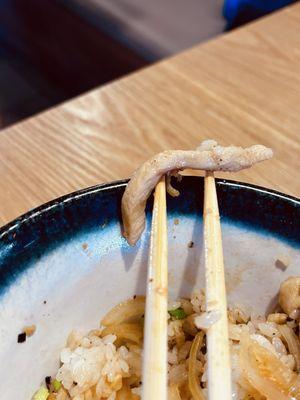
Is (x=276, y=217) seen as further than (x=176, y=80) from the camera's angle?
No

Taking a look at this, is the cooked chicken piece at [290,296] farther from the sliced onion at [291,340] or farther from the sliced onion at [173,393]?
the sliced onion at [173,393]

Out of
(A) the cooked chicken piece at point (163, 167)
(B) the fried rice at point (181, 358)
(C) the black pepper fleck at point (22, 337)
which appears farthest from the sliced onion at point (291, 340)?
(C) the black pepper fleck at point (22, 337)

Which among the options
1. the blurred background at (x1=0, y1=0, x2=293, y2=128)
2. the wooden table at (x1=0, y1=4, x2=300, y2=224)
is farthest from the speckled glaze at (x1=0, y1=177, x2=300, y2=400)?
the blurred background at (x1=0, y1=0, x2=293, y2=128)

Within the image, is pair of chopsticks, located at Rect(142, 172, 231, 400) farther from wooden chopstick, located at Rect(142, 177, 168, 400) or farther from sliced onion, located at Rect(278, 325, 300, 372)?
sliced onion, located at Rect(278, 325, 300, 372)

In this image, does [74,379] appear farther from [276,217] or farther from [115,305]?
[276,217]

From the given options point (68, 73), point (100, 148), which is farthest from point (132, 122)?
point (68, 73)

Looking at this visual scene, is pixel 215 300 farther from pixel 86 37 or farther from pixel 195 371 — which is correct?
pixel 86 37

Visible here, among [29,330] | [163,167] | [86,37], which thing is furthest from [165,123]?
[86,37]
